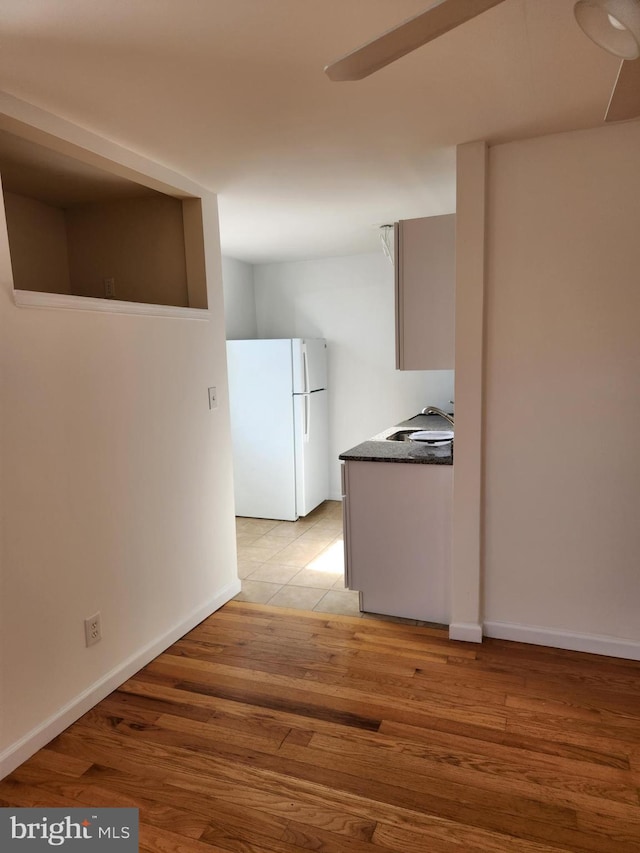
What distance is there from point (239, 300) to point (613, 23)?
4352mm

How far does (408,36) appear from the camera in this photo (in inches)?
37.3

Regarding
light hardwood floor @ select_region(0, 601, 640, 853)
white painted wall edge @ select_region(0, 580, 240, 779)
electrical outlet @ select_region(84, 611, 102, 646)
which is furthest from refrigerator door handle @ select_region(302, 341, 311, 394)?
electrical outlet @ select_region(84, 611, 102, 646)

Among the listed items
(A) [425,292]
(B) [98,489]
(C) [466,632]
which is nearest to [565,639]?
(C) [466,632]

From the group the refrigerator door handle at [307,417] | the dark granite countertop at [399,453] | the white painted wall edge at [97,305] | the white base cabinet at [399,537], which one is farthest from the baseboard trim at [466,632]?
the refrigerator door handle at [307,417]

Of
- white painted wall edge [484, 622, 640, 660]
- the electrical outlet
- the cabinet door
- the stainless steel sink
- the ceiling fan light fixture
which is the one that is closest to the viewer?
the ceiling fan light fixture

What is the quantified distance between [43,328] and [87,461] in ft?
1.78

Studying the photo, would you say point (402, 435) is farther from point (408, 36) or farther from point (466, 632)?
point (408, 36)

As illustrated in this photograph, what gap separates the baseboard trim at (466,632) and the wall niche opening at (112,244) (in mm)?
2093

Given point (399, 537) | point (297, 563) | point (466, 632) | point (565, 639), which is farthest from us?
point (297, 563)

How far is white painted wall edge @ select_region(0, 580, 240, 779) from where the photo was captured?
194cm

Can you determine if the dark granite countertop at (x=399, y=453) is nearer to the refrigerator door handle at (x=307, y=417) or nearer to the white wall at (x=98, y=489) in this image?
the white wall at (x=98, y=489)

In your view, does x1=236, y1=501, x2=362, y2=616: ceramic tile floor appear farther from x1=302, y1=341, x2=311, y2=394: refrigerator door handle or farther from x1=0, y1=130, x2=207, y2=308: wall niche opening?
x1=0, y1=130, x2=207, y2=308: wall niche opening

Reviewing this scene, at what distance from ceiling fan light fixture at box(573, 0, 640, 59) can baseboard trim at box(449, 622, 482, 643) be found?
2347 millimetres

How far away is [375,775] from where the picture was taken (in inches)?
73.7
